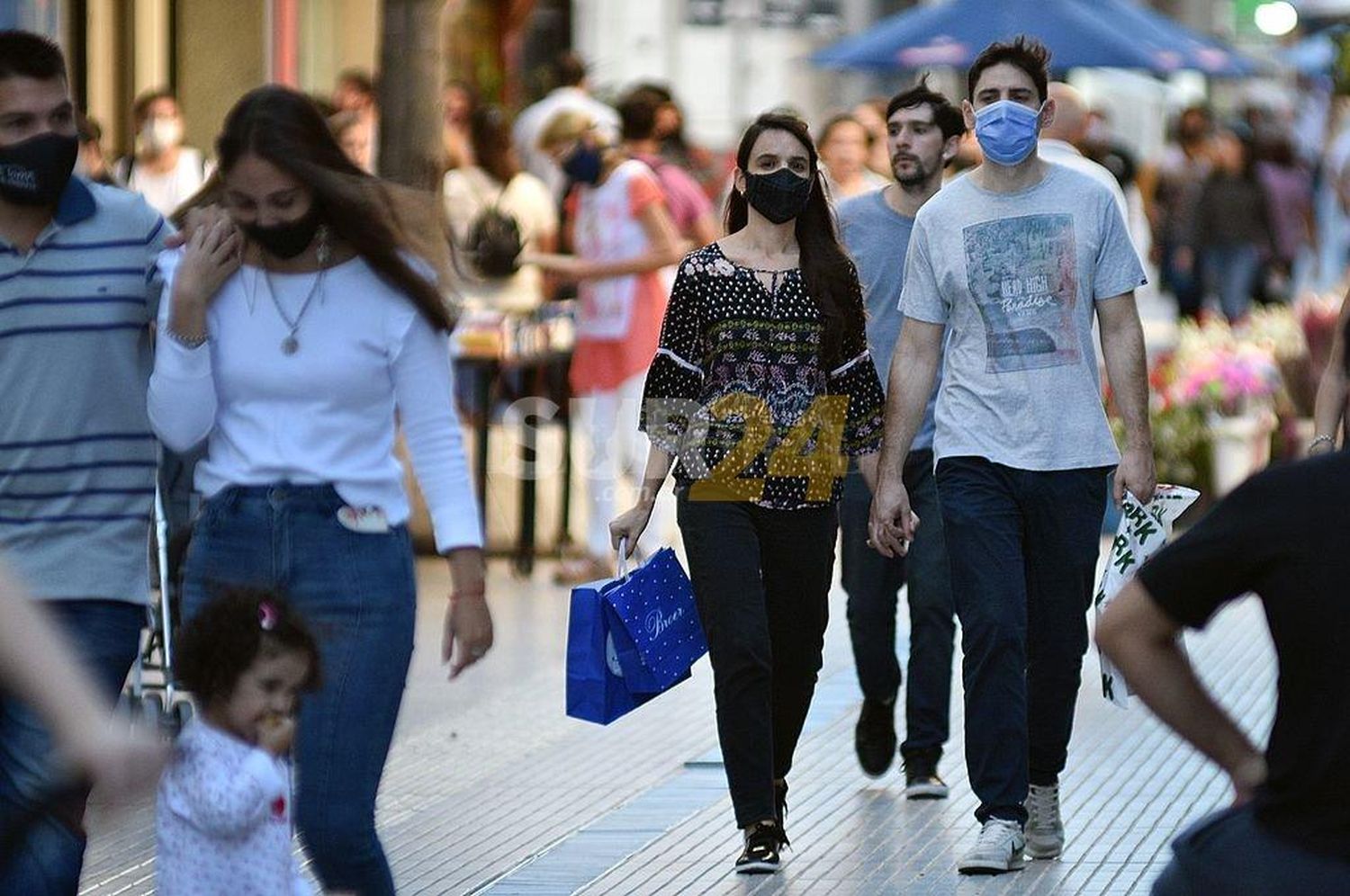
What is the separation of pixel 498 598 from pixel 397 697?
750cm

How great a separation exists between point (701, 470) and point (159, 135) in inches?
280

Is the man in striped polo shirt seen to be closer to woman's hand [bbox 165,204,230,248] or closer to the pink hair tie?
woman's hand [bbox 165,204,230,248]

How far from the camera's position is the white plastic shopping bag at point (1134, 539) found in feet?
21.2

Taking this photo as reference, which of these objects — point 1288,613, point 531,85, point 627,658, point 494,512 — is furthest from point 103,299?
point 531,85

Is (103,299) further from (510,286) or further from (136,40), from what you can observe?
(136,40)

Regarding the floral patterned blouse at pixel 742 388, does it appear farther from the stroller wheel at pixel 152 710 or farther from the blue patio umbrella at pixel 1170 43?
the blue patio umbrella at pixel 1170 43

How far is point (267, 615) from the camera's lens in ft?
13.8

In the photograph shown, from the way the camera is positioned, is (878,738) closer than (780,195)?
No

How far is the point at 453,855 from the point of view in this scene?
702 cm

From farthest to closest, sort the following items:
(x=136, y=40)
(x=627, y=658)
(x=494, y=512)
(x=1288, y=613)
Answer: (x=136, y=40) → (x=494, y=512) → (x=627, y=658) → (x=1288, y=613)

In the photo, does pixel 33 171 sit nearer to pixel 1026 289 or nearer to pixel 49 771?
pixel 49 771

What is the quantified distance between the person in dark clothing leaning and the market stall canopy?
10.9m

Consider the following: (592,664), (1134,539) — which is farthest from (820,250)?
(592,664)

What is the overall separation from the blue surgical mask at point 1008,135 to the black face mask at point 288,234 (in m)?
2.47
